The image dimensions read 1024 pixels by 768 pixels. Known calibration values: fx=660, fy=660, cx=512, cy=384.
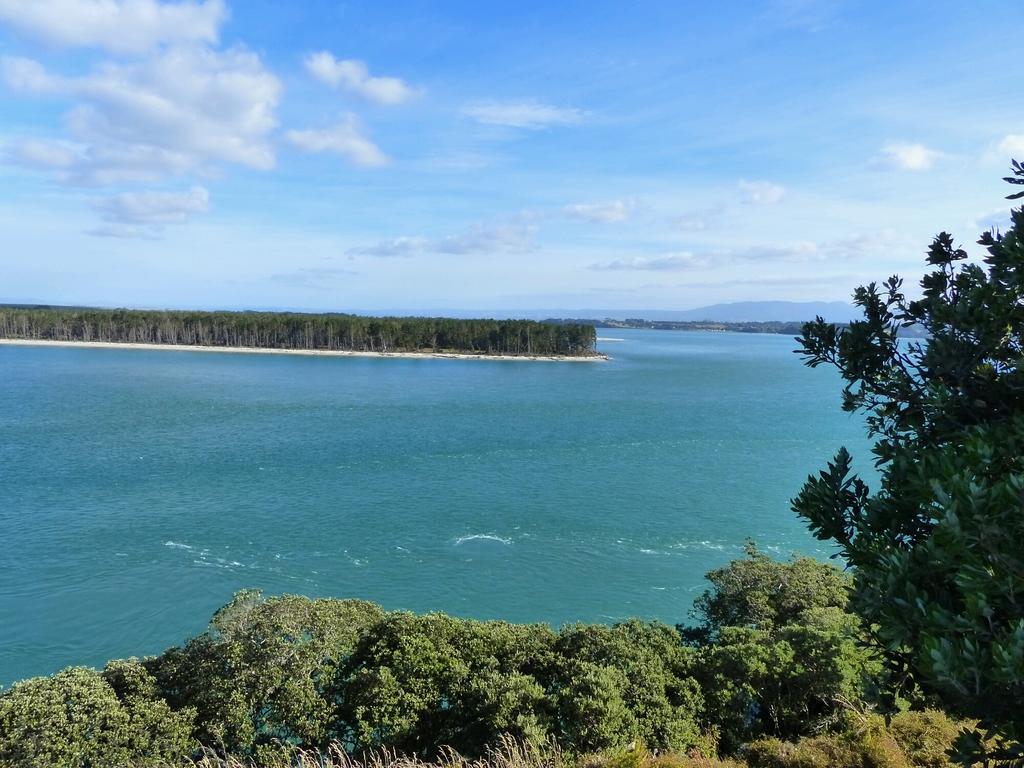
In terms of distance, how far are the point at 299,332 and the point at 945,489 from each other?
104 metres

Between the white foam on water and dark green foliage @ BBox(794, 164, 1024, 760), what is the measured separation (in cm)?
1774

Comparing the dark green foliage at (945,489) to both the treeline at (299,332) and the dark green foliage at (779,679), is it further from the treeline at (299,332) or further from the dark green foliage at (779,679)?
the treeline at (299,332)

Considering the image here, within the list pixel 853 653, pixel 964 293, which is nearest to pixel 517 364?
pixel 853 653

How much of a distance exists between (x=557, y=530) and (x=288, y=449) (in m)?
16.9

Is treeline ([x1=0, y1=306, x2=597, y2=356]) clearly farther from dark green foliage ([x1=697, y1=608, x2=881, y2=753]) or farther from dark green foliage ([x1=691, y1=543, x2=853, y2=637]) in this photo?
dark green foliage ([x1=697, y1=608, x2=881, y2=753])

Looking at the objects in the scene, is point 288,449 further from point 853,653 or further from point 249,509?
point 853,653

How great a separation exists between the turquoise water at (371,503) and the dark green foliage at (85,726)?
7.20m

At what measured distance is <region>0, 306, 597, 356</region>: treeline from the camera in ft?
329

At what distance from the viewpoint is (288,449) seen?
3394 centimetres

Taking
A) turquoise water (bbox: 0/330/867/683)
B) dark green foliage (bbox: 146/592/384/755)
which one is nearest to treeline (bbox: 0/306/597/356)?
turquoise water (bbox: 0/330/867/683)

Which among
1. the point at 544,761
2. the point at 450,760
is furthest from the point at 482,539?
the point at 544,761

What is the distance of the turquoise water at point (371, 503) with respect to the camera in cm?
1786

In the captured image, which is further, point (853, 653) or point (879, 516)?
point (853, 653)

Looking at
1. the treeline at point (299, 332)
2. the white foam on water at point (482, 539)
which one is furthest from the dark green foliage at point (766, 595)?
the treeline at point (299, 332)
